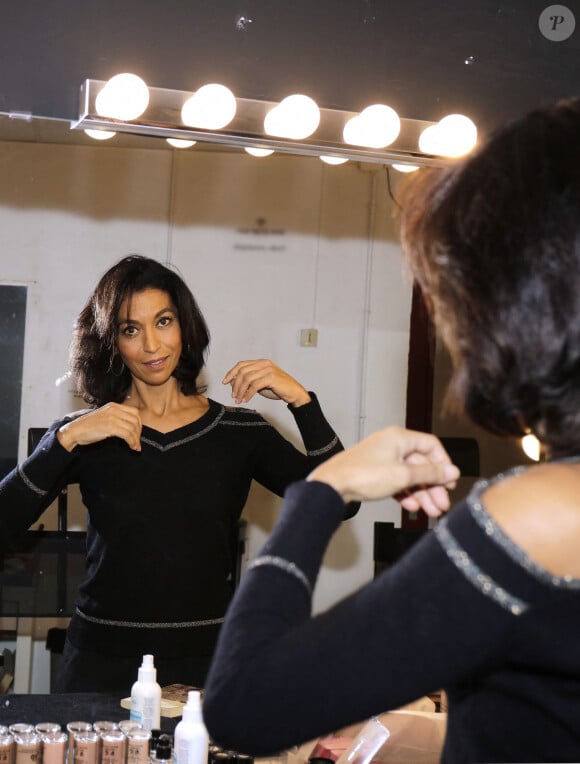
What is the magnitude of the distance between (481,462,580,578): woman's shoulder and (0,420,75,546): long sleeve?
111cm

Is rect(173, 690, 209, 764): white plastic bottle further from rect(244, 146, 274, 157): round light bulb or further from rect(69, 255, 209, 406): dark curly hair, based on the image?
rect(244, 146, 274, 157): round light bulb

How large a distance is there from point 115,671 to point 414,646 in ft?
3.61

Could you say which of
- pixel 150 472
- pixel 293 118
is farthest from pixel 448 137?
pixel 150 472

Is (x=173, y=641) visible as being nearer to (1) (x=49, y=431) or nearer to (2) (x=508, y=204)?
(1) (x=49, y=431)

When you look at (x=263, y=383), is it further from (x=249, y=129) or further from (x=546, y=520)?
(x=546, y=520)

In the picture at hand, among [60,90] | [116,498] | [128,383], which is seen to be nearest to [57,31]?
[60,90]

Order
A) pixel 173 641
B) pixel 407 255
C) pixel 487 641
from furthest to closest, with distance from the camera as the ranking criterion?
pixel 173 641
pixel 407 255
pixel 487 641

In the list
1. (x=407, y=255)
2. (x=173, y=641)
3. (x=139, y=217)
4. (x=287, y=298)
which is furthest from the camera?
(x=287, y=298)

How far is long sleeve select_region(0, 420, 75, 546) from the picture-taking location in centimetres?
150

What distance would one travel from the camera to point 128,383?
162 cm

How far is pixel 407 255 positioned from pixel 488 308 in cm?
9

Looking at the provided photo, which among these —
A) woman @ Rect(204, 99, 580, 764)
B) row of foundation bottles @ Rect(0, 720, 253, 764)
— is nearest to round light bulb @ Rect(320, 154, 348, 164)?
row of foundation bottles @ Rect(0, 720, 253, 764)

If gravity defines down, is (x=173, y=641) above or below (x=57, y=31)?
below

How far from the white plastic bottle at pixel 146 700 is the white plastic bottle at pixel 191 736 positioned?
0.09m
